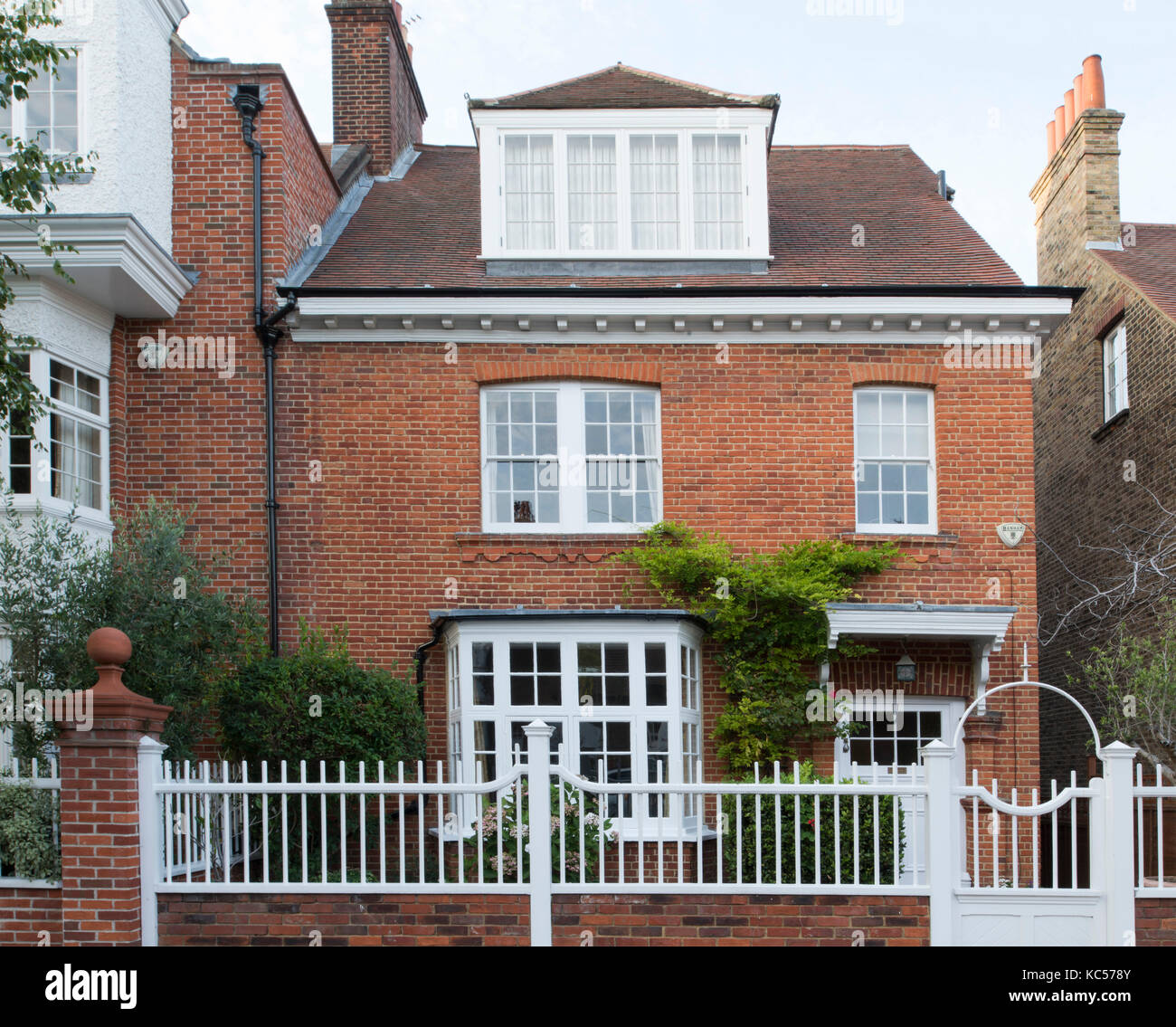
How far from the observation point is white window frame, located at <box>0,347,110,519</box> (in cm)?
1188

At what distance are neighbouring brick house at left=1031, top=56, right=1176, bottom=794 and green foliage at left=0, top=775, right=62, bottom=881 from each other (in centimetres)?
1227

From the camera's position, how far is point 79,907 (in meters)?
→ 8.70

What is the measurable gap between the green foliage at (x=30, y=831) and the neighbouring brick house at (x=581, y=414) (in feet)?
15.1

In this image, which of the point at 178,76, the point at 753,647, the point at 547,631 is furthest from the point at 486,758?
the point at 178,76

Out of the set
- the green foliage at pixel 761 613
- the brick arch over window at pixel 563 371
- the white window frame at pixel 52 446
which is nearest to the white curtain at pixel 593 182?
the brick arch over window at pixel 563 371

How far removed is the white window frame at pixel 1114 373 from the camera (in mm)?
17141

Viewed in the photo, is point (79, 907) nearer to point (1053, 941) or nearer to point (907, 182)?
point (1053, 941)

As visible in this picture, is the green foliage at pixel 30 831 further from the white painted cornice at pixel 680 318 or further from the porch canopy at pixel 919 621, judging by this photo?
the porch canopy at pixel 919 621

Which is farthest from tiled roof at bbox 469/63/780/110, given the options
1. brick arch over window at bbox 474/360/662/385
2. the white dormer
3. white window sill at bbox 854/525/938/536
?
white window sill at bbox 854/525/938/536

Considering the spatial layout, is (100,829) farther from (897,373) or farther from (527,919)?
(897,373)

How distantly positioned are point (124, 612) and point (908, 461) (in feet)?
27.0
